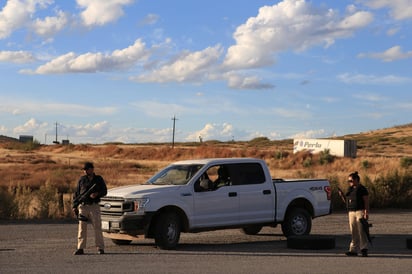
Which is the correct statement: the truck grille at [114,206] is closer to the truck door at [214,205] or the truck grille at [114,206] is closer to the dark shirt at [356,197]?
the truck door at [214,205]

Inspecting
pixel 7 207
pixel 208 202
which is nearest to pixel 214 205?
pixel 208 202

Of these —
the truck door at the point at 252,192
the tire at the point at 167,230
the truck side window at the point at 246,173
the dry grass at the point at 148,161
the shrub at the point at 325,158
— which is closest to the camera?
the tire at the point at 167,230

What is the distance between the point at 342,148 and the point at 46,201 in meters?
59.3

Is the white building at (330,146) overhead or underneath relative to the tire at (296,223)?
overhead

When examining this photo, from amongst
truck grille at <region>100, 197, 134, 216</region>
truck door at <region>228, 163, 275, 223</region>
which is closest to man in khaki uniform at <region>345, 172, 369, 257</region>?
truck door at <region>228, 163, 275, 223</region>

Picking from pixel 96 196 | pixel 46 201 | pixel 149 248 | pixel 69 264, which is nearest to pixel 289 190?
pixel 149 248

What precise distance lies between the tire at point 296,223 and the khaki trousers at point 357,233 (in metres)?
3.03

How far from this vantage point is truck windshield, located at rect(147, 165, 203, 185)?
50.4 feet

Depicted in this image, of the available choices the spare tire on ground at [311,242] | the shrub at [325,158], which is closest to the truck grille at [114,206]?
the spare tire on ground at [311,242]

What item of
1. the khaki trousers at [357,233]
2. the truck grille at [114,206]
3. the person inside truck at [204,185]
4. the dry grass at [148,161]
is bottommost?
the khaki trousers at [357,233]

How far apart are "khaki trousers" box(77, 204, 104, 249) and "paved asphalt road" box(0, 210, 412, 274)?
0.29 metres

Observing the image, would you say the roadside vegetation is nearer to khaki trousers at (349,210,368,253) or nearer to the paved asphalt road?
the paved asphalt road

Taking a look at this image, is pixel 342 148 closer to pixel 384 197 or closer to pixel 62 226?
pixel 384 197

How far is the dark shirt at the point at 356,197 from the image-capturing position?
13586mm
